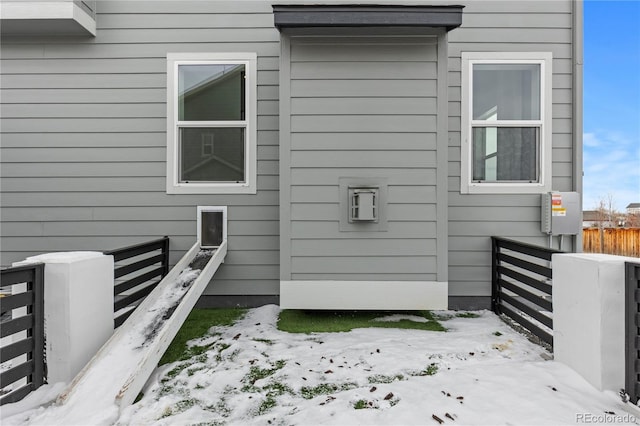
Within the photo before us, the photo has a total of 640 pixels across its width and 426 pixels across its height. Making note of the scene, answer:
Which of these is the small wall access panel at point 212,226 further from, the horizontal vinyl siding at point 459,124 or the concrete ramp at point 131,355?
the horizontal vinyl siding at point 459,124

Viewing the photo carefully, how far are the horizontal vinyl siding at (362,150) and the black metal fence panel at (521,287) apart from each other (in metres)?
0.85

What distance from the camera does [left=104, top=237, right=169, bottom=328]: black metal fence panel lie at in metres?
2.82

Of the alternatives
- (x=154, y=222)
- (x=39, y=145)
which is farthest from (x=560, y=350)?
(x=39, y=145)

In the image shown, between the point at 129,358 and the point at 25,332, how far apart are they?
63cm

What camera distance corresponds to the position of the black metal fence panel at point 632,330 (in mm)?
1838

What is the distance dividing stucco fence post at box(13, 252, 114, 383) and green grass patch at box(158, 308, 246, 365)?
0.54 meters

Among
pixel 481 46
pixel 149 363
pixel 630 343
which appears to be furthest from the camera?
pixel 481 46

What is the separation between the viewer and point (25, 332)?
80.7 inches

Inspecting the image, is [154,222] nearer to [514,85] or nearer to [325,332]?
[325,332]

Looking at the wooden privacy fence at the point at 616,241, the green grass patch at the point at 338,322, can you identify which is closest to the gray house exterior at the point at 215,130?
the green grass patch at the point at 338,322

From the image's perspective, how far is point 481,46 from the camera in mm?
3561

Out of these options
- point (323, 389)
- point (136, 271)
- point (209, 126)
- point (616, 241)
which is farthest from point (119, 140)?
point (616, 241)

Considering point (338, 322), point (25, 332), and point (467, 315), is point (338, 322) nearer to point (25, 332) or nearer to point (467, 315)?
point (467, 315)

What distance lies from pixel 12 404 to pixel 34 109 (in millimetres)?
3191
